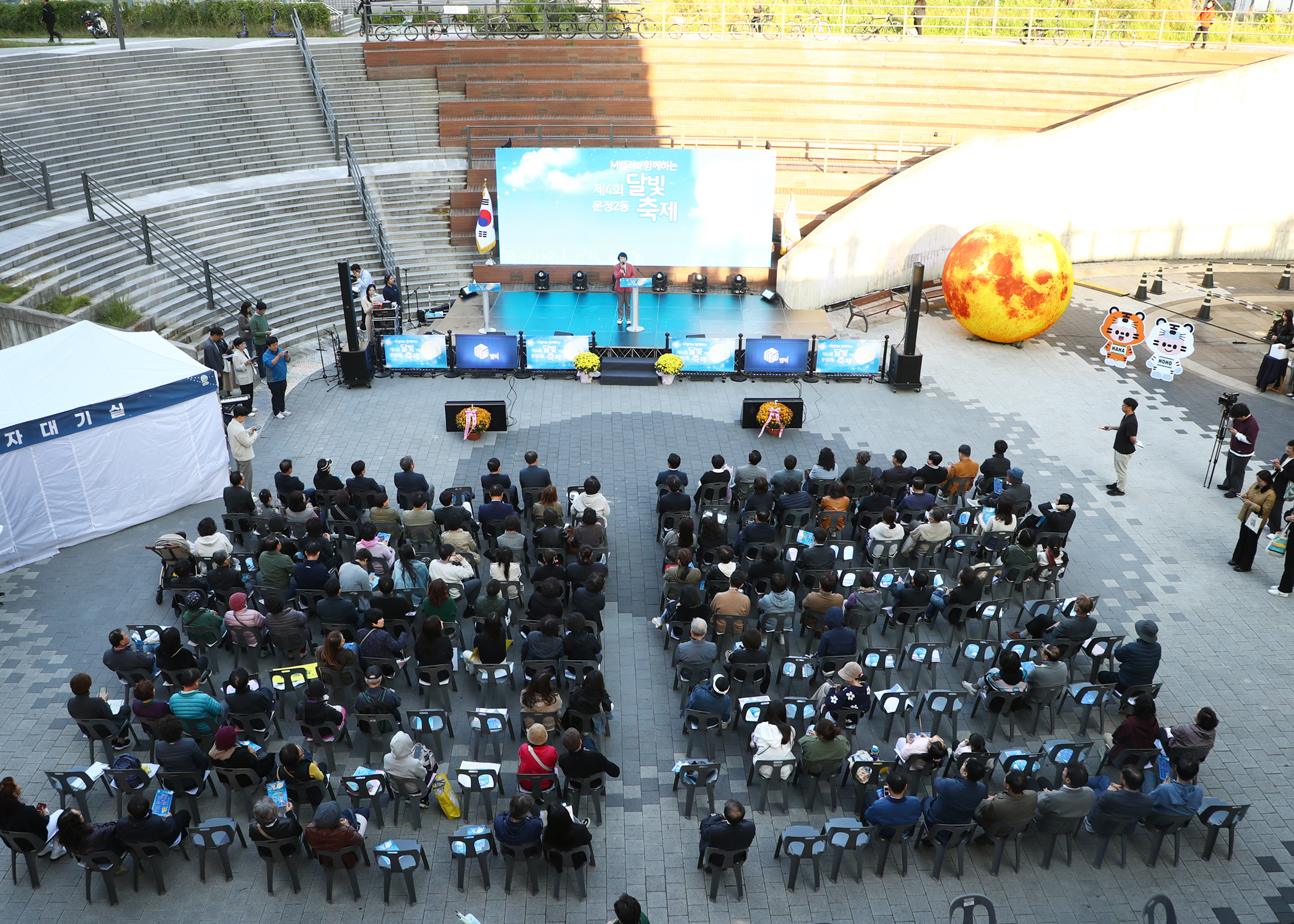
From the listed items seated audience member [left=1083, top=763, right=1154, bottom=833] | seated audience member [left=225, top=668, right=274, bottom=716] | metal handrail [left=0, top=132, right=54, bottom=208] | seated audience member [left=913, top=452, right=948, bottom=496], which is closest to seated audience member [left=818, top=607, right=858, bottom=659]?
seated audience member [left=1083, top=763, right=1154, bottom=833]

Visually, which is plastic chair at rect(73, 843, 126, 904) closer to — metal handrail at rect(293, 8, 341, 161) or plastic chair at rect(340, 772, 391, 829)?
plastic chair at rect(340, 772, 391, 829)

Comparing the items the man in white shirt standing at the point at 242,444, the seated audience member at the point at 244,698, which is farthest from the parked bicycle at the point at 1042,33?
the seated audience member at the point at 244,698

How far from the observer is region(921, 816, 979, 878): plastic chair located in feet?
28.9

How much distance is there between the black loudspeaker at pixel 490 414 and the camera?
17859mm

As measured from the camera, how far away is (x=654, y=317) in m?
24.2

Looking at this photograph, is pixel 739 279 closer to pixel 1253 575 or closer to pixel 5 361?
pixel 1253 575

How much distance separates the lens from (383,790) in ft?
31.4

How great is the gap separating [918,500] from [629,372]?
326 inches

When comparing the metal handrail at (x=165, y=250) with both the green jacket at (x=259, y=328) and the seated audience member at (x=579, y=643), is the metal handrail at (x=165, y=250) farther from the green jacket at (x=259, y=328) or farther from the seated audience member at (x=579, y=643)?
the seated audience member at (x=579, y=643)

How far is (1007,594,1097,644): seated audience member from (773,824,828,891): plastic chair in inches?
157

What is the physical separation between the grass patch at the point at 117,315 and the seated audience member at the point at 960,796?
1750 cm

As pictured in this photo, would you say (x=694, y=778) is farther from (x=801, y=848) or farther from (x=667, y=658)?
(x=667, y=658)

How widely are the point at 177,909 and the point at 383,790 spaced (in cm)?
195

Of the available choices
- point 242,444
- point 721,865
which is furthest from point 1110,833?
point 242,444
